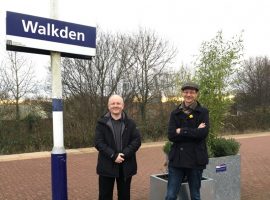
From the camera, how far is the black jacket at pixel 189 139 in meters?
4.72

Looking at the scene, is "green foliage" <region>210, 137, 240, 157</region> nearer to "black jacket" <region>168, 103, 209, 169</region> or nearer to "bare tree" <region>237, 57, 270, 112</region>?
"black jacket" <region>168, 103, 209, 169</region>

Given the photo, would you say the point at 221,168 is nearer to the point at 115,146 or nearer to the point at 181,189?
the point at 181,189

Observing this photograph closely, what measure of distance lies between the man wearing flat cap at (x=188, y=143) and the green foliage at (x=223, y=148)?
5.01ft

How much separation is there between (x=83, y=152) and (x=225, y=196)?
28.8 ft

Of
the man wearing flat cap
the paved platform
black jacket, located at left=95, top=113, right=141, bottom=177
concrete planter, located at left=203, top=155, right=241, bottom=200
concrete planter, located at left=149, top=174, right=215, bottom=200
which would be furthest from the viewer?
the paved platform

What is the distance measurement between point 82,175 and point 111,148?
212 inches

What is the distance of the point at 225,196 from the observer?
20.3ft

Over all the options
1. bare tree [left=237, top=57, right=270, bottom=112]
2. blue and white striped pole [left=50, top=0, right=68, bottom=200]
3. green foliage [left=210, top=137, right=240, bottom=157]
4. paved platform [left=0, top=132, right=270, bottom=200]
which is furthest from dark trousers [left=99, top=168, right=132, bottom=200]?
bare tree [left=237, top=57, right=270, bottom=112]

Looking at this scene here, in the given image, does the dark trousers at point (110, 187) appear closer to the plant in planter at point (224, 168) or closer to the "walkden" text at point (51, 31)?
the plant in planter at point (224, 168)

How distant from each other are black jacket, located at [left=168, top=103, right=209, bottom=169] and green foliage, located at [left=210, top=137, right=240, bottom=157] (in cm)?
155

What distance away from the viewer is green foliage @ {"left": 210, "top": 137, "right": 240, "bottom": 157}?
6293mm

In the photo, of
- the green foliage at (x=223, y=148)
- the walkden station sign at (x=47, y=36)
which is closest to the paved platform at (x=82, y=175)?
the green foliage at (x=223, y=148)

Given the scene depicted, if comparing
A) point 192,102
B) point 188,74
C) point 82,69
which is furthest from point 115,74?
point 192,102

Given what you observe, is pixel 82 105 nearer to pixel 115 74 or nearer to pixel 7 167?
pixel 115 74
